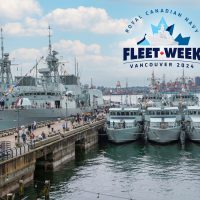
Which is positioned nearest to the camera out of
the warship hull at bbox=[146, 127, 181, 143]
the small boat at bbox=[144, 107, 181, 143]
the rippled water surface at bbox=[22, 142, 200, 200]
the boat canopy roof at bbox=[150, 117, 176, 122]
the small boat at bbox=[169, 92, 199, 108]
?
the rippled water surface at bbox=[22, 142, 200, 200]

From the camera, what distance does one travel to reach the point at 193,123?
69.5 m

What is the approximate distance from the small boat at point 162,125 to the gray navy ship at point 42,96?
17.0m

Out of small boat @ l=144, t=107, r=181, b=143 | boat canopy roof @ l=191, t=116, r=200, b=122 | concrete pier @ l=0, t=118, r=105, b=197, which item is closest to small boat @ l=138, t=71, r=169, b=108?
small boat @ l=144, t=107, r=181, b=143

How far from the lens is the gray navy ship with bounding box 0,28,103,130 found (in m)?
87.4

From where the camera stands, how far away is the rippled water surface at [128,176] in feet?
125

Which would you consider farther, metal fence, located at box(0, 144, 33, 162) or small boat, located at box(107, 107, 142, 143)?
small boat, located at box(107, 107, 142, 143)

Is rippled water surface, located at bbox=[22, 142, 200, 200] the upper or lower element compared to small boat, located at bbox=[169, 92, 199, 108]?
lower

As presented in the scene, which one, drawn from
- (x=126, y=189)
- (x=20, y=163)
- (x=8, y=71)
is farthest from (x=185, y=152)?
(x=8, y=71)

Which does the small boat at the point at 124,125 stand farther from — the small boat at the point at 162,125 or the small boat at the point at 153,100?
the small boat at the point at 153,100

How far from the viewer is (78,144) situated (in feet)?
211

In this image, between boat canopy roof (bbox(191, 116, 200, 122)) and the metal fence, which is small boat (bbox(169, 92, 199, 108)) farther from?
the metal fence

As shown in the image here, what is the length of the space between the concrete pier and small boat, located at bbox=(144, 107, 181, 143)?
29.0ft

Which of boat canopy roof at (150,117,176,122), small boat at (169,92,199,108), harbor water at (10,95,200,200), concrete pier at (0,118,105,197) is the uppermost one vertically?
small boat at (169,92,199,108)

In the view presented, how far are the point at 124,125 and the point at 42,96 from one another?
33.3 m
